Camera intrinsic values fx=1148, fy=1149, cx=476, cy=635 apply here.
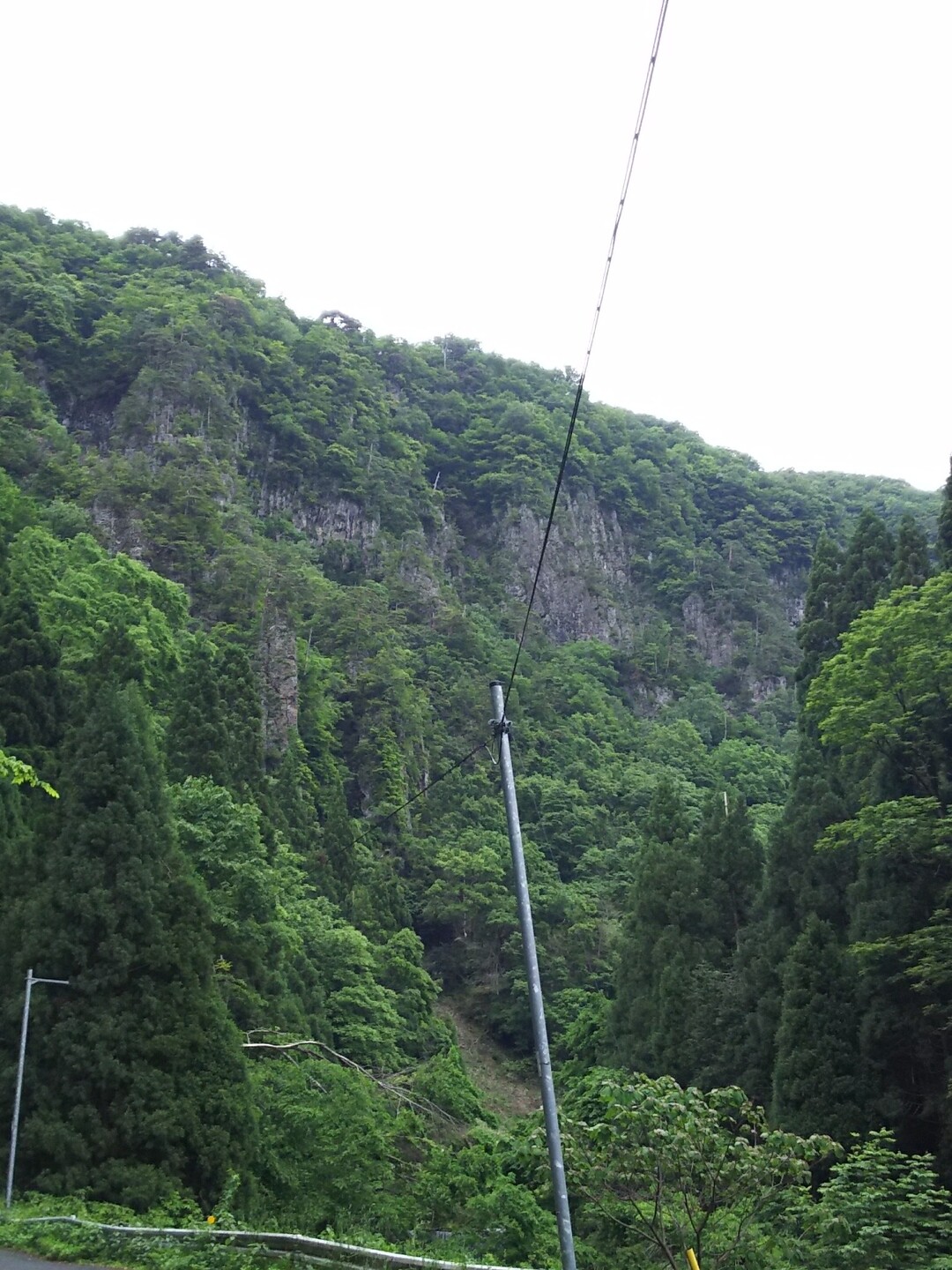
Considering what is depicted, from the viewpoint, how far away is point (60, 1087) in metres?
16.9

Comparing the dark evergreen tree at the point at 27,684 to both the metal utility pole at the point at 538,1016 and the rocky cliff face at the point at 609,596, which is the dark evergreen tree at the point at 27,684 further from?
the rocky cliff face at the point at 609,596

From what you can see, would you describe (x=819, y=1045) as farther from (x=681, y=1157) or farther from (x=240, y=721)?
(x=240, y=721)

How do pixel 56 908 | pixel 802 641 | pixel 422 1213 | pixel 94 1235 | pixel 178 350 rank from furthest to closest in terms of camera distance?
pixel 178 350
pixel 802 641
pixel 56 908
pixel 422 1213
pixel 94 1235

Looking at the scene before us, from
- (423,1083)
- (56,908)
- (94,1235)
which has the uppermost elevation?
(56,908)

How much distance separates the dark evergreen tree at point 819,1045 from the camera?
18.8 metres

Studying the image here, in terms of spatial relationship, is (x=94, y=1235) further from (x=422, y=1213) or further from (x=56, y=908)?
(x=56, y=908)

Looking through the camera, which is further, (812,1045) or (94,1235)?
(812,1045)

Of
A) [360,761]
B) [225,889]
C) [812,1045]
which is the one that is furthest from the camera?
[360,761]

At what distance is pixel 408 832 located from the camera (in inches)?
1937

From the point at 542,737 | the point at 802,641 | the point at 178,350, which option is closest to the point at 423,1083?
the point at 802,641

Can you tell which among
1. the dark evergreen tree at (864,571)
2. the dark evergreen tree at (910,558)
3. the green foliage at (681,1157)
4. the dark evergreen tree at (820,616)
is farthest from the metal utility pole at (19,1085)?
the dark evergreen tree at (864,571)

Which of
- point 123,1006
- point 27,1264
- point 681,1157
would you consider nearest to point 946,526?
point 681,1157

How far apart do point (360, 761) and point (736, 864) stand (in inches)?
981

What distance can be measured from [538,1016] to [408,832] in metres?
41.8
